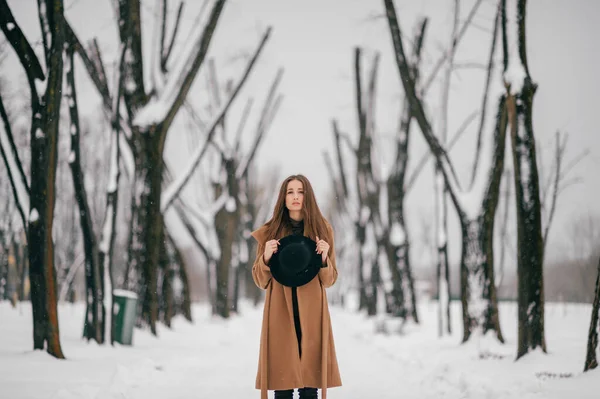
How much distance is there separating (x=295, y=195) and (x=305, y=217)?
16 cm

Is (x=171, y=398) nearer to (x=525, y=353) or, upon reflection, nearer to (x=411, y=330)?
(x=525, y=353)

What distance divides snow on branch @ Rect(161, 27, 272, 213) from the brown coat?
7.68 m

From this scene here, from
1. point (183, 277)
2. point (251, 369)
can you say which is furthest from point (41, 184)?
point (183, 277)

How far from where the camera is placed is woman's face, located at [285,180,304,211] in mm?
3881

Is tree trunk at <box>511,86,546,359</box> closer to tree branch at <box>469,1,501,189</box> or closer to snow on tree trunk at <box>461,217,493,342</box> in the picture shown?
snow on tree trunk at <box>461,217,493,342</box>

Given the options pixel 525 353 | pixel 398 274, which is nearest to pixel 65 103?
pixel 525 353

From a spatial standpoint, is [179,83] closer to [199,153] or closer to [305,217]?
[199,153]

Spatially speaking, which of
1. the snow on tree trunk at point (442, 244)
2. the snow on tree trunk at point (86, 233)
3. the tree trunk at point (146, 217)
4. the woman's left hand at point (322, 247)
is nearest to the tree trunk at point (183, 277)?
the tree trunk at point (146, 217)

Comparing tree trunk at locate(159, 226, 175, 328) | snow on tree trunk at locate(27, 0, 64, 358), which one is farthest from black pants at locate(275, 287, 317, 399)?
tree trunk at locate(159, 226, 175, 328)

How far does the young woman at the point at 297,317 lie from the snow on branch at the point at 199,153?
25.1ft

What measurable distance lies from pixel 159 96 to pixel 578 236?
858cm

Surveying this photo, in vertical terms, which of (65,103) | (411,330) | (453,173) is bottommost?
(411,330)

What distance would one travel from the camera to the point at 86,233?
28.7 feet

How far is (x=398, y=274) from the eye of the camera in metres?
14.0
